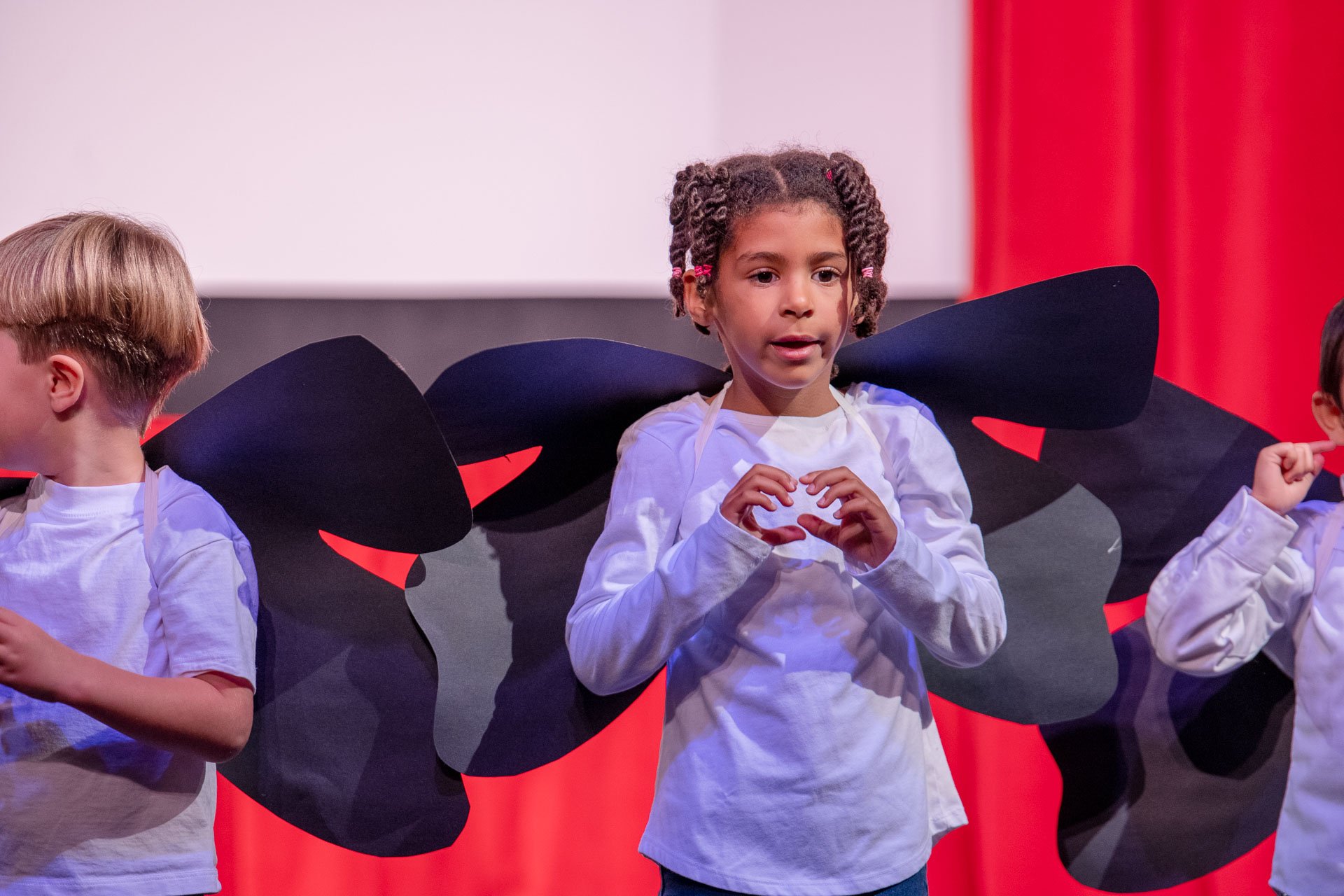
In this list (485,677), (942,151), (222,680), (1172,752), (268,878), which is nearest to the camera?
(222,680)

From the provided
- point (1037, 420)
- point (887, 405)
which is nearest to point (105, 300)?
point (887, 405)

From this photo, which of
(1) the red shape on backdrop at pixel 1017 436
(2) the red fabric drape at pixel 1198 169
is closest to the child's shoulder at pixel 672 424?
(1) the red shape on backdrop at pixel 1017 436

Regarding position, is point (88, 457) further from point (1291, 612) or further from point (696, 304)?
point (1291, 612)

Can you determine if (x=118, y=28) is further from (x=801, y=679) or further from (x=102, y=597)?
(x=801, y=679)

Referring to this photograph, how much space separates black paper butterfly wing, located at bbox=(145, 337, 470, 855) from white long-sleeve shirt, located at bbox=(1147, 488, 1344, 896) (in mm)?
689

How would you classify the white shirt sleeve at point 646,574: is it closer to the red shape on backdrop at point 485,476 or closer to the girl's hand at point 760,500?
the girl's hand at point 760,500

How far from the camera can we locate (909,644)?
93cm

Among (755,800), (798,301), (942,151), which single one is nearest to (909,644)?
(755,800)

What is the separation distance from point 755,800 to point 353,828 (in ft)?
1.32

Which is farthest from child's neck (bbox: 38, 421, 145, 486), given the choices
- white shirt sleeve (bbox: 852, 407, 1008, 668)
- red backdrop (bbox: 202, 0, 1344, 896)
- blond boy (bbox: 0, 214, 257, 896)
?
red backdrop (bbox: 202, 0, 1344, 896)

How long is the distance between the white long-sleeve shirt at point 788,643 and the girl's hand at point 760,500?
0.01 m

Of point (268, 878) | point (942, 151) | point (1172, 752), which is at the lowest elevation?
point (268, 878)

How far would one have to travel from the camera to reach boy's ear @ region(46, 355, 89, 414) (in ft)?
2.89

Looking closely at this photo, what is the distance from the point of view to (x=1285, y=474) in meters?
1.03
